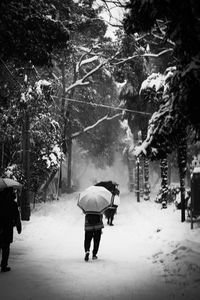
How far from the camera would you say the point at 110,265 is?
9156mm

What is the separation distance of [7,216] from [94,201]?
264 centimetres

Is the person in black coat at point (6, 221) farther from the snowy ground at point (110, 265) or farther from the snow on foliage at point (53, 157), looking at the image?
the snow on foliage at point (53, 157)

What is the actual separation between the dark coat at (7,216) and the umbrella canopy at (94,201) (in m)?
2.15

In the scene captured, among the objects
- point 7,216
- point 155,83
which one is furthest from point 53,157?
point 7,216

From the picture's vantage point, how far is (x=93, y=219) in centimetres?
996

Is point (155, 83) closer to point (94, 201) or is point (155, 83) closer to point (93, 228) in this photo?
point (94, 201)

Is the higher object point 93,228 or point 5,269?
point 93,228

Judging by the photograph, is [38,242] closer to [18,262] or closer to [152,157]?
[18,262]

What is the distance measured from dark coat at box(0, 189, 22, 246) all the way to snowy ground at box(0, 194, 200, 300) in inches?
30.5

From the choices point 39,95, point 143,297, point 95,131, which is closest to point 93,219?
point 143,297

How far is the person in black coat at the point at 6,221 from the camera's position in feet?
26.4

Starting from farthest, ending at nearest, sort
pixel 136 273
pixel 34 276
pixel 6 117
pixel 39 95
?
1. pixel 6 117
2. pixel 39 95
3. pixel 136 273
4. pixel 34 276

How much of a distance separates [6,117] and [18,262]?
9645mm

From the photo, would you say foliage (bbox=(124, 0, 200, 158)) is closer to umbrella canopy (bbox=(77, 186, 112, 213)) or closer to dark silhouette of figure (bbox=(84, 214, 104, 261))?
umbrella canopy (bbox=(77, 186, 112, 213))
